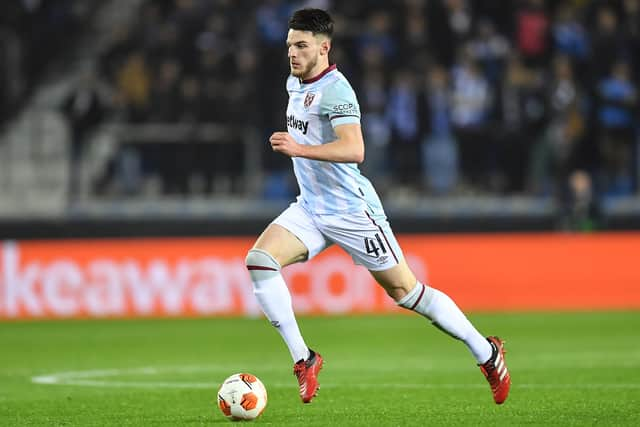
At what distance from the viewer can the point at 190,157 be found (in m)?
17.4

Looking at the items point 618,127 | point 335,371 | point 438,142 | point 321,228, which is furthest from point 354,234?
point 618,127

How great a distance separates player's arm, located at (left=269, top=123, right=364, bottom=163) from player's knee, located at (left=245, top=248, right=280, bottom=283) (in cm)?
76

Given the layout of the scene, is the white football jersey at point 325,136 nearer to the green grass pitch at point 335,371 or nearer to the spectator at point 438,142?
the green grass pitch at point 335,371

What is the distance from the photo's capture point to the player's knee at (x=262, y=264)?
7539 millimetres

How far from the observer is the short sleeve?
24.1 ft

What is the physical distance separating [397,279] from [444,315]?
36cm

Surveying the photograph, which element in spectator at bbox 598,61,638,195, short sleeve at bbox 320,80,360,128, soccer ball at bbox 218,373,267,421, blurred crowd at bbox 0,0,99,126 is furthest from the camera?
blurred crowd at bbox 0,0,99,126

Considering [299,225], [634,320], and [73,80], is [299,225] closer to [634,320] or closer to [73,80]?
[634,320]

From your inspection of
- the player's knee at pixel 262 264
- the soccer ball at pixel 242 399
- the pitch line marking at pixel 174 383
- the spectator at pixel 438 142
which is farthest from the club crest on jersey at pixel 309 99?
the spectator at pixel 438 142

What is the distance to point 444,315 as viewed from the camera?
25.2 ft

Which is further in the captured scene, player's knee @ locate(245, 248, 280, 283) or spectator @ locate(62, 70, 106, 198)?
spectator @ locate(62, 70, 106, 198)

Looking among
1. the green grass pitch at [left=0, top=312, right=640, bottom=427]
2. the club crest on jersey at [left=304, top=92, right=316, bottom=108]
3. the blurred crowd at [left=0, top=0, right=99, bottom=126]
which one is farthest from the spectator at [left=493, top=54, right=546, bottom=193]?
the club crest on jersey at [left=304, top=92, right=316, bottom=108]

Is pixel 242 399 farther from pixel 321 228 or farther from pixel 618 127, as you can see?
pixel 618 127

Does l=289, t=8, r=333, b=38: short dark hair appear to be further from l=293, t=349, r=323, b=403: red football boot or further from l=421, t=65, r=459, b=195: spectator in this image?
l=421, t=65, r=459, b=195: spectator
